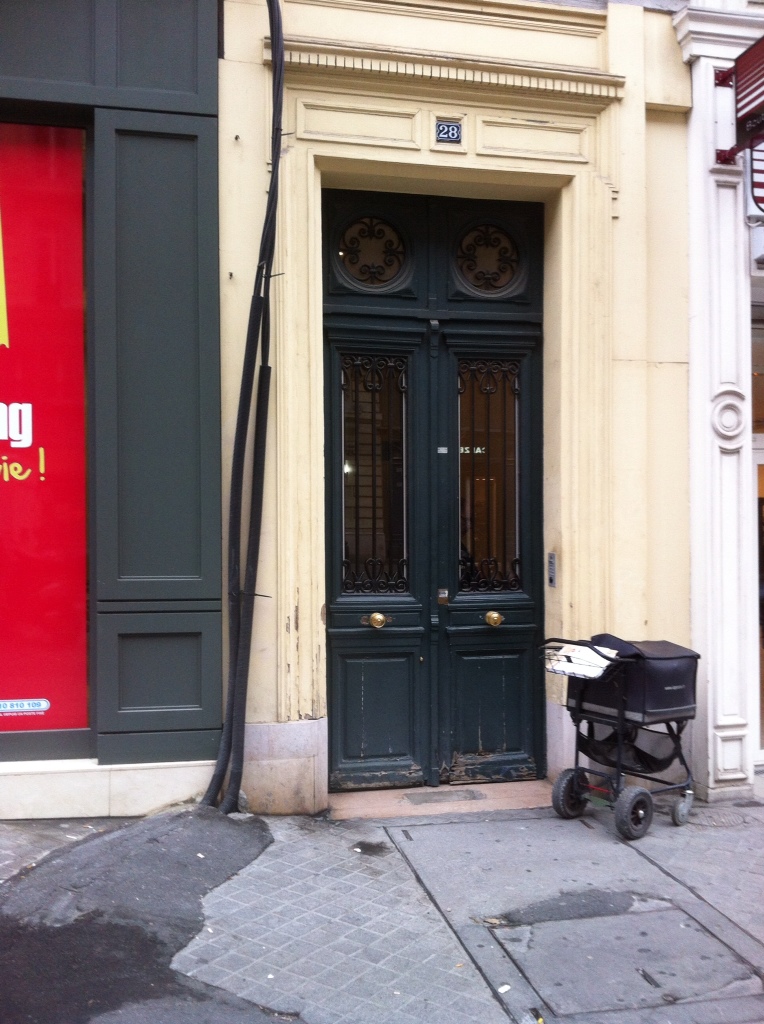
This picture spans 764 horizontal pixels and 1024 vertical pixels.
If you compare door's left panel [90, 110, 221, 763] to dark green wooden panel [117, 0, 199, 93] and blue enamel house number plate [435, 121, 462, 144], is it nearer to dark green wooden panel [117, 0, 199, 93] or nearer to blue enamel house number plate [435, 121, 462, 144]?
dark green wooden panel [117, 0, 199, 93]

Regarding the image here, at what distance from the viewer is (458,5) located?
19.7 ft

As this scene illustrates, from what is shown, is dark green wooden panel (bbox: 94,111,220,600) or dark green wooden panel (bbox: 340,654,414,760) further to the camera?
dark green wooden panel (bbox: 340,654,414,760)

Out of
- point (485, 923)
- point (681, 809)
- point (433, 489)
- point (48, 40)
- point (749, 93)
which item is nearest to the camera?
point (485, 923)

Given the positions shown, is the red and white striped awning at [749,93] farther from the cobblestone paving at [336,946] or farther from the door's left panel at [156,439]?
the cobblestone paving at [336,946]

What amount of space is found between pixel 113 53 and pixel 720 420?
4.49m

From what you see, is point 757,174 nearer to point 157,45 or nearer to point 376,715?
point 157,45

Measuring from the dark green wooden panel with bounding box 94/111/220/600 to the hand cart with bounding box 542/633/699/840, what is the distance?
230 centimetres

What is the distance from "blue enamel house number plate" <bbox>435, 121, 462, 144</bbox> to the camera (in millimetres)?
6023

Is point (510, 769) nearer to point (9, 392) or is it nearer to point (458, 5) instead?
point (9, 392)

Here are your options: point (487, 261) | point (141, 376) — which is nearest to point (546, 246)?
point (487, 261)

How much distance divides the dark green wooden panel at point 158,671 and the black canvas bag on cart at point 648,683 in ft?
7.61

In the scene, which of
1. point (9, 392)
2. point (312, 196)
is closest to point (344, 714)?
point (9, 392)

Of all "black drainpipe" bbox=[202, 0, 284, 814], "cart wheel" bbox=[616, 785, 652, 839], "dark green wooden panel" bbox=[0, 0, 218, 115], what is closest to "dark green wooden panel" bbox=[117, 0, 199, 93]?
A: "dark green wooden panel" bbox=[0, 0, 218, 115]

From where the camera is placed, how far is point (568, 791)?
18.9ft
